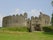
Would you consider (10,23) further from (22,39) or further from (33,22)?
(22,39)

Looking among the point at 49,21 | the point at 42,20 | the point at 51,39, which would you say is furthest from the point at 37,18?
the point at 51,39

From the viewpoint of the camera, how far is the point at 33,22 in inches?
2163

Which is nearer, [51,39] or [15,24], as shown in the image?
[51,39]

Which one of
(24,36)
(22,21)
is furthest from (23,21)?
(24,36)

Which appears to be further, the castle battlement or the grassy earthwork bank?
the castle battlement

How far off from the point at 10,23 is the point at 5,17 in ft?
9.21

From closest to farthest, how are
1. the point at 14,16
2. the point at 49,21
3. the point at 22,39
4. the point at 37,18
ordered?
the point at 22,39 → the point at 14,16 → the point at 37,18 → the point at 49,21

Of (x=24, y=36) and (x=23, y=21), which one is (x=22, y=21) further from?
(x=24, y=36)

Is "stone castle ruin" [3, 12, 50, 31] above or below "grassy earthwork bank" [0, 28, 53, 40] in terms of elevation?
above

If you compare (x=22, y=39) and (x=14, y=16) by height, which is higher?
(x=14, y=16)

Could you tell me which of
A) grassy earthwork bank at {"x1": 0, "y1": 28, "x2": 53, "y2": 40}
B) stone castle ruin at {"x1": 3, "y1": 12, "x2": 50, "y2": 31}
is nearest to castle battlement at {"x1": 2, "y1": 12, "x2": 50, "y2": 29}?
stone castle ruin at {"x1": 3, "y1": 12, "x2": 50, "y2": 31}

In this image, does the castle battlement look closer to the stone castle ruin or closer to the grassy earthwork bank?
the stone castle ruin

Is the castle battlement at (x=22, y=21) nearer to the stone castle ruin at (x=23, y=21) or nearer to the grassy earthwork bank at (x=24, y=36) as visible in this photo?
the stone castle ruin at (x=23, y=21)

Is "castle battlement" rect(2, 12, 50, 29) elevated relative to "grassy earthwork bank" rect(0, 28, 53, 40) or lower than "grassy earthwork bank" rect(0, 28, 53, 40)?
elevated
